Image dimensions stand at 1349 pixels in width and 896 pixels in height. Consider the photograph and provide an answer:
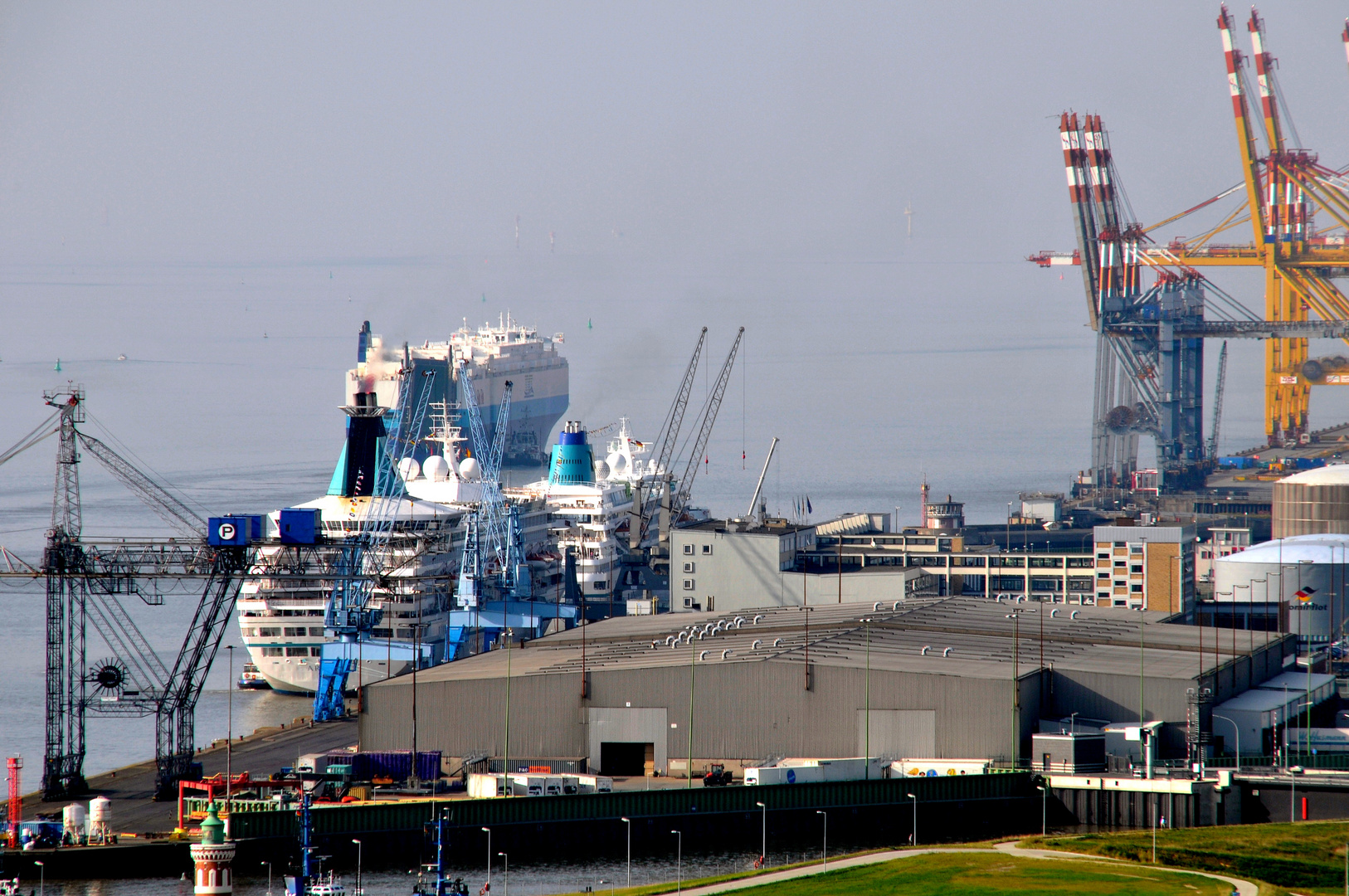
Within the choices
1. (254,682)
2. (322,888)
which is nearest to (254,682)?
(254,682)

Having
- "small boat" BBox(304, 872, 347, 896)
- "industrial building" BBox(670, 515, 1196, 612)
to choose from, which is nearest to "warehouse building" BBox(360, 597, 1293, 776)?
"small boat" BBox(304, 872, 347, 896)

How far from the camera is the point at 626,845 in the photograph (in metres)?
40.0

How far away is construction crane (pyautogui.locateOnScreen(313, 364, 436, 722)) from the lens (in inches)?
2197

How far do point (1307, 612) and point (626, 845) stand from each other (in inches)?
1366

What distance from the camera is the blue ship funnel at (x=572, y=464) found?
263ft

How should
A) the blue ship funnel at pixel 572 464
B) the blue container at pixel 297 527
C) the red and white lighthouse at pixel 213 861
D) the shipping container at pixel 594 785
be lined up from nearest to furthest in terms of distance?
the red and white lighthouse at pixel 213 861 → the shipping container at pixel 594 785 → the blue container at pixel 297 527 → the blue ship funnel at pixel 572 464

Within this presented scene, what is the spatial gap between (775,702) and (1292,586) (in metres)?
29.7

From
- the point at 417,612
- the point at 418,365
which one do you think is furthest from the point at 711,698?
the point at 418,365

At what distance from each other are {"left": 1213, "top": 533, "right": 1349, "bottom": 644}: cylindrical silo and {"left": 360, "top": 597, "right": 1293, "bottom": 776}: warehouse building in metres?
16.8

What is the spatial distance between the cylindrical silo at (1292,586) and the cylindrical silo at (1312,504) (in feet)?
15.0

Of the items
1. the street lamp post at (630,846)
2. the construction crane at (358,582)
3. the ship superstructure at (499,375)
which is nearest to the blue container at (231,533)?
the construction crane at (358,582)

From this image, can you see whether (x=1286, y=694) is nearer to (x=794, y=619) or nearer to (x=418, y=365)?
(x=794, y=619)

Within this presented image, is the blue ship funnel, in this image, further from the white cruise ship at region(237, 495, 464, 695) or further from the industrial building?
the white cruise ship at region(237, 495, 464, 695)

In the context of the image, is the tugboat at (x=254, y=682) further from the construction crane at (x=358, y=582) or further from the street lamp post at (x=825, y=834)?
the street lamp post at (x=825, y=834)
